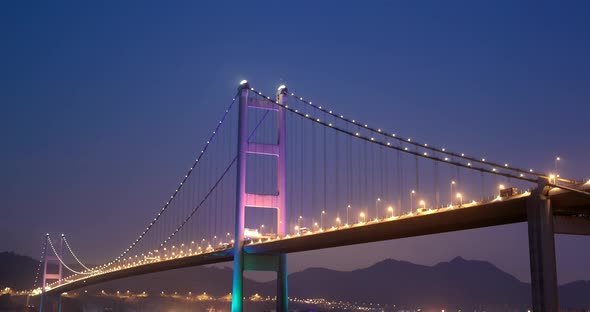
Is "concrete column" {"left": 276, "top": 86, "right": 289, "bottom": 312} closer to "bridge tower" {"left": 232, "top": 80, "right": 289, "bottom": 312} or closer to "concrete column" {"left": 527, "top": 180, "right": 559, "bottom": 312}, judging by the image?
"bridge tower" {"left": 232, "top": 80, "right": 289, "bottom": 312}

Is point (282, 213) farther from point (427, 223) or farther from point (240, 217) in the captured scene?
point (427, 223)

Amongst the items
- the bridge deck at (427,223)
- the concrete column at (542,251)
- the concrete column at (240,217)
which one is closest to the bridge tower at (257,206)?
the concrete column at (240,217)

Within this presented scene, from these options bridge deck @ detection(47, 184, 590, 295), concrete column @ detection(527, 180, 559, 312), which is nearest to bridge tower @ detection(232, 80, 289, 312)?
bridge deck @ detection(47, 184, 590, 295)

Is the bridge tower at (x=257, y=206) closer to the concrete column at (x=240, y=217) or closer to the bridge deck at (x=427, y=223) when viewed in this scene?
the concrete column at (x=240, y=217)

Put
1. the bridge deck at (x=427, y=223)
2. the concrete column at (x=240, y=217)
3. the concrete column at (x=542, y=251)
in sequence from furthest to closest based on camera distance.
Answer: the concrete column at (x=240, y=217) < the bridge deck at (x=427, y=223) < the concrete column at (x=542, y=251)

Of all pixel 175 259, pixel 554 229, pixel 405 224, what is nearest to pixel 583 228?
pixel 554 229

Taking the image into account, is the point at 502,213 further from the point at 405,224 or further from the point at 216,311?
the point at 216,311

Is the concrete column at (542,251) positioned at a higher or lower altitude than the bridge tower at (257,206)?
lower

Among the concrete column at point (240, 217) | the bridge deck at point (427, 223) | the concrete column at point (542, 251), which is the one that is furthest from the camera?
the concrete column at point (240, 217)
